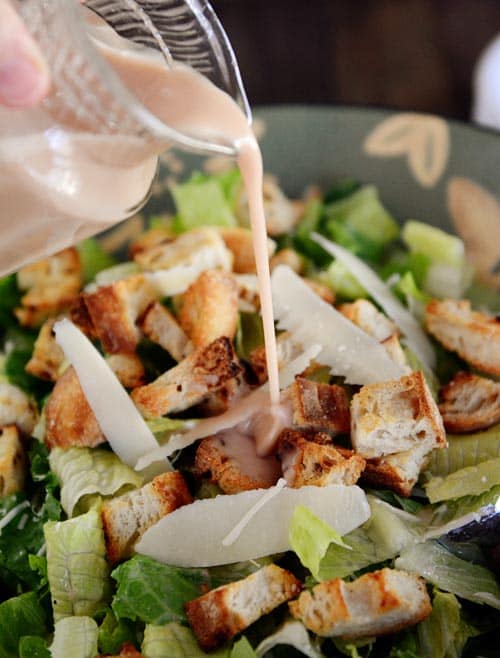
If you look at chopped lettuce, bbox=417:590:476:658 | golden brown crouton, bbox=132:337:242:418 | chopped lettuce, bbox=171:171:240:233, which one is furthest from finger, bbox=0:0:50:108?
chopped lettuce, bbox=171:171:240:233

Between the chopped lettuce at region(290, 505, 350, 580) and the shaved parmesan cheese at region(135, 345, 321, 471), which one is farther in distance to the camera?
the shaved parmesan cheese at region(135, 345, 321, 471)

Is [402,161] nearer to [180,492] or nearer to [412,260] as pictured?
[412,260]

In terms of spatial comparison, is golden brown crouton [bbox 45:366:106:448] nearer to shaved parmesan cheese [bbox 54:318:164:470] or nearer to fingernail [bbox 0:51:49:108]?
shaved parmesan cheese [bbox 54:318:164:470]

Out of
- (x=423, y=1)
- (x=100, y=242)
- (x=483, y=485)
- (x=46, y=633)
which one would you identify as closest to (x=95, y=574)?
(x=46, y=633)

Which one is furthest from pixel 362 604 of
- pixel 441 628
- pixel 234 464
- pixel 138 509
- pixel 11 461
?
pixel 11 461

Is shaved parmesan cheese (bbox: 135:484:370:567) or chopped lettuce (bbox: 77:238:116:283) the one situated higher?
shaved parmesan cheese (bbox: 135:484:370:567)

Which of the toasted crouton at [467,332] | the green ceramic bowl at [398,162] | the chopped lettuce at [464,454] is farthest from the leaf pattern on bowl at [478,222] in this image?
the chopped lettuce at [464,454]
